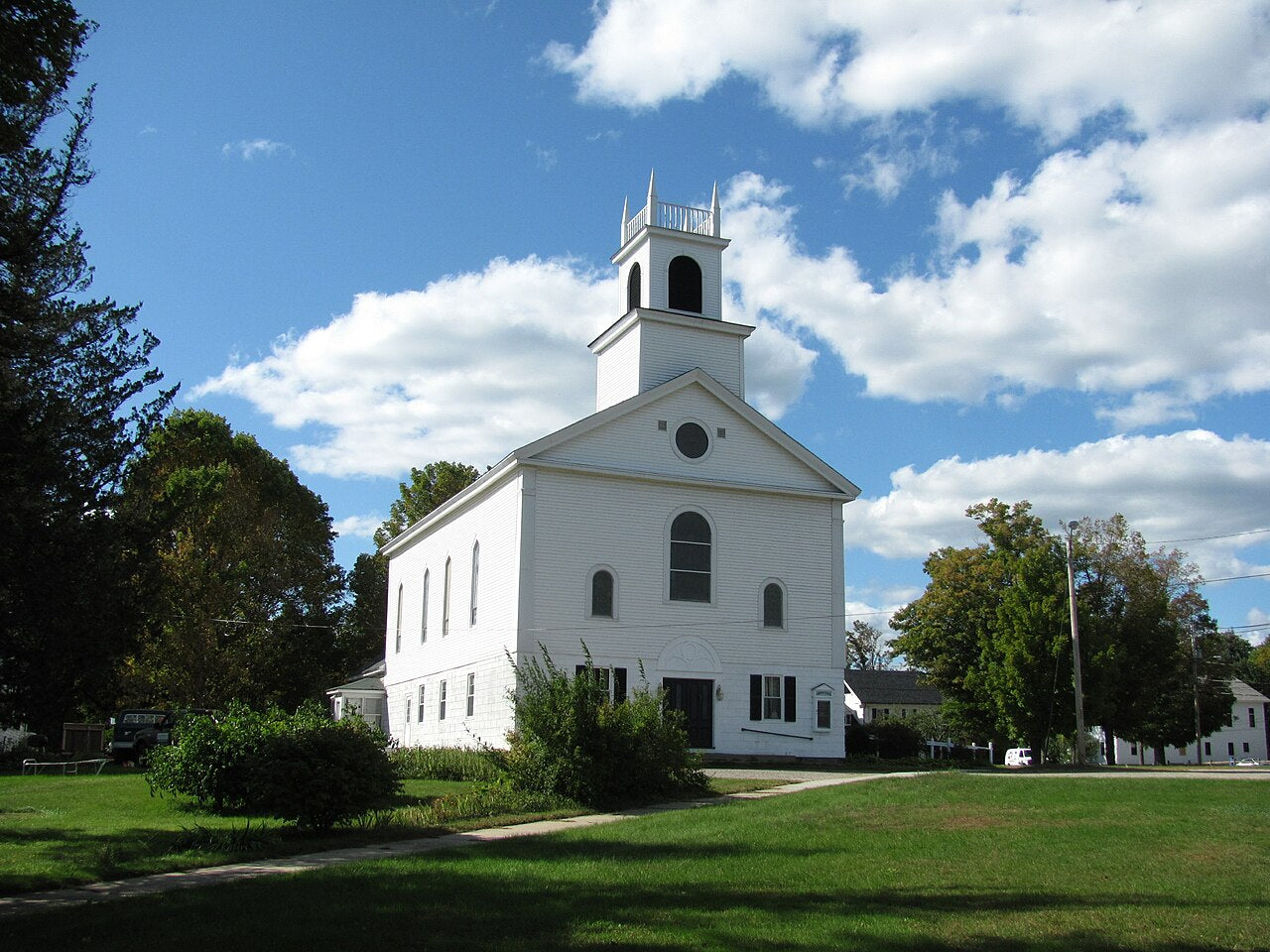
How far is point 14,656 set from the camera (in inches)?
619

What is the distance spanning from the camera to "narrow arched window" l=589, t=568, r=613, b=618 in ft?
111

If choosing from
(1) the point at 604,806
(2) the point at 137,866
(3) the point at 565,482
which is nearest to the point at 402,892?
(2) the point at 137,866

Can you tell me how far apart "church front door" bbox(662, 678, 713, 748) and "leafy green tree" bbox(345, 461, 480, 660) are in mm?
31026

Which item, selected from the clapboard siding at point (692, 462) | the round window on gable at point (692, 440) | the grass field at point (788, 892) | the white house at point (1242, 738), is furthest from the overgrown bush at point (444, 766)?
the white house at point (1242, 738)

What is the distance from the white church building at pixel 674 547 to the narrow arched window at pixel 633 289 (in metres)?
0.14

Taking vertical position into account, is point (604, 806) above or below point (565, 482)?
below

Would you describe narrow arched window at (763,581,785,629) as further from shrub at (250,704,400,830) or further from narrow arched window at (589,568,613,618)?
shrub at (250,704,400,830)

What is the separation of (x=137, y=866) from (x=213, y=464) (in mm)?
46379

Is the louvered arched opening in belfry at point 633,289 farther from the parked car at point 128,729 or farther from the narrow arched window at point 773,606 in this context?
the parked car at point 128,729

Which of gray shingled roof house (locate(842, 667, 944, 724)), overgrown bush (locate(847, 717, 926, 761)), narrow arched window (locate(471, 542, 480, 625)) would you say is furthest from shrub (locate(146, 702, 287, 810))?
gray shingled roof house (locate(842, 667, 944, 724))

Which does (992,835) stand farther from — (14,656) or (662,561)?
(662,561)

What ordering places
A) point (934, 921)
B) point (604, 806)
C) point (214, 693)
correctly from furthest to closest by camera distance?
point (214, 693), point (604, 806), point (934, 921)

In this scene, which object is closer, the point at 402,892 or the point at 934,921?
the point at 934,921

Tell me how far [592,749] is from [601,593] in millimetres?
14438
